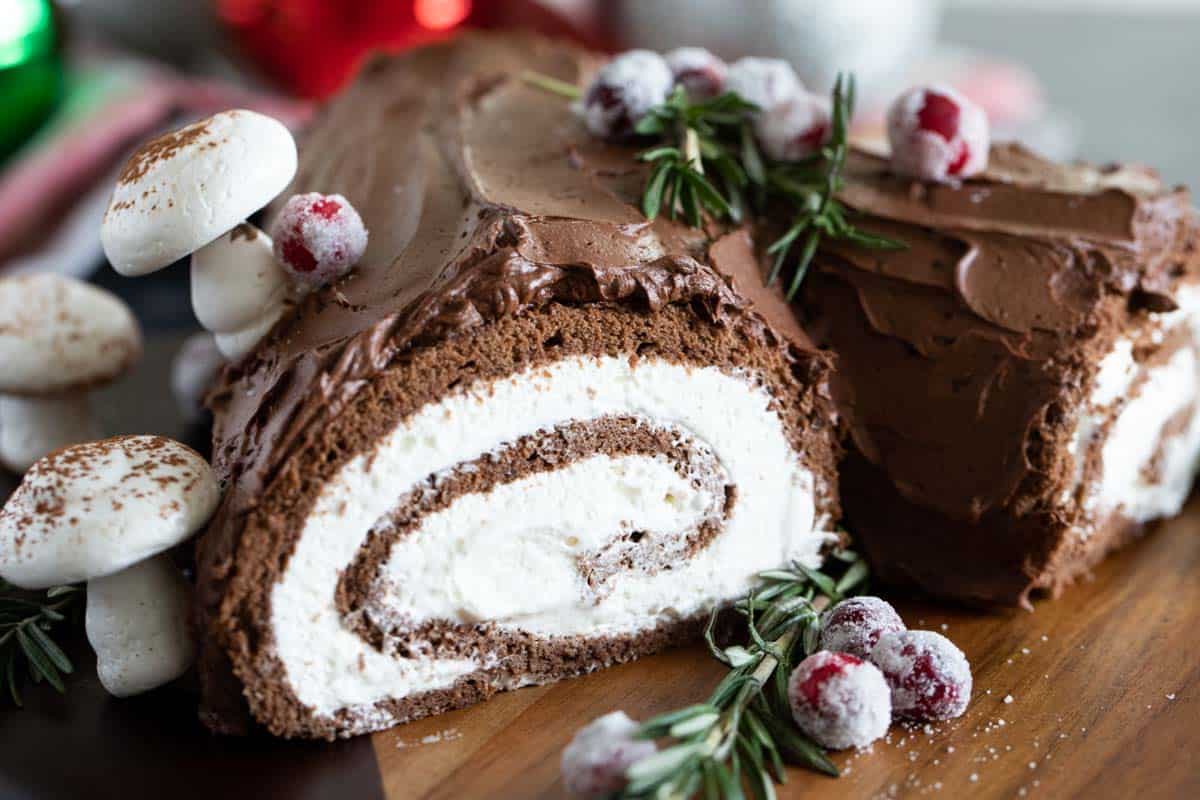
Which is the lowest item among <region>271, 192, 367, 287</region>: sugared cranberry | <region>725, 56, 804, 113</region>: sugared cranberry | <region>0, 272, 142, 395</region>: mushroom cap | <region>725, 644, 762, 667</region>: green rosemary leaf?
<region>0, 272, 142, 395</region>: mushroom cap

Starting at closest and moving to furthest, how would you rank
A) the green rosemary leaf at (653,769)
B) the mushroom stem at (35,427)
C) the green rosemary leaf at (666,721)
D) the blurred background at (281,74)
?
1. the green rosemary leaf at (653,769)
2. the green rosemary leaf at (666,721)
3. the mushroom stem at (35,427)
4. the blurred background at (281,74)

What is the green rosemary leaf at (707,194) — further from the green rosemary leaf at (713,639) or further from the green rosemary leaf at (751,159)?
the green rosemary leaf at (713,639)

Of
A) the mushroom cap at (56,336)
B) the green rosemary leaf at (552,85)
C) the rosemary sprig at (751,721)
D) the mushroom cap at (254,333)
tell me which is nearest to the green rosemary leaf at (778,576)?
the rosemary sprig at (751,721)

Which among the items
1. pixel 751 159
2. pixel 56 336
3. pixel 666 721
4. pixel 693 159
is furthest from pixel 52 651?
pixel 751 159

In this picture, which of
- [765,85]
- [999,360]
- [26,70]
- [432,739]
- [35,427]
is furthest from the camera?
[26,70]

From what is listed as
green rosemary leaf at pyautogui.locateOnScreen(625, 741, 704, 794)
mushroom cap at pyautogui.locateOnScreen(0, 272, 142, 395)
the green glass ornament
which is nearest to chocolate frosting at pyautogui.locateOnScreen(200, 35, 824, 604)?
mushroom cap at pyautogui.locateOnScreen(0, 272, 142, 395)

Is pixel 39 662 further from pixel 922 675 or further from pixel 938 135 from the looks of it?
pixel 938 135

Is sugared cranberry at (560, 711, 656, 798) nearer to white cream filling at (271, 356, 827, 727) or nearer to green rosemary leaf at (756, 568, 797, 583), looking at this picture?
white cream filling at (271, 356, 827, 727)
